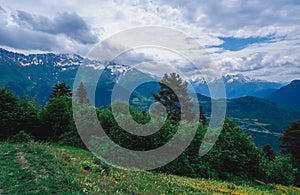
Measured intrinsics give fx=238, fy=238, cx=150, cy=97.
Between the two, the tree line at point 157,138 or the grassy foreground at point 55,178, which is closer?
the grassy foreground at point 55,178

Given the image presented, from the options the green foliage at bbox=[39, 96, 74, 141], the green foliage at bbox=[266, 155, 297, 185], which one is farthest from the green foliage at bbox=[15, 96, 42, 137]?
the green foliage at bbox=[266, 155, 297, 185]

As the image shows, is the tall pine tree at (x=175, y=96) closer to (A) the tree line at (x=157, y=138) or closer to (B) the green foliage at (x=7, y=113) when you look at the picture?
(A) the tree line at (x=157, y=138)

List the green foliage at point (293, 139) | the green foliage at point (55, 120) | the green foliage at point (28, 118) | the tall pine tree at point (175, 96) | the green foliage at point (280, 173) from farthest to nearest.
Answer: the tall pine tree at point (175, 96)
the green foliage at point (293, 139)
the green foliage at point (55, 120)
the green foliage at point (28, 118)
the green foliage at point (280, 173)

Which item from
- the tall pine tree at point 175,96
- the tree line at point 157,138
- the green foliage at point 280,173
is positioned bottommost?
the green foliage at point 280,173

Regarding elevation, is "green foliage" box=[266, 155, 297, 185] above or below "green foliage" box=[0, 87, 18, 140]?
below

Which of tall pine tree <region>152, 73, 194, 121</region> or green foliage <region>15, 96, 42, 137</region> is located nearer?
green foliage <region>15, 96, 42, 137</region>

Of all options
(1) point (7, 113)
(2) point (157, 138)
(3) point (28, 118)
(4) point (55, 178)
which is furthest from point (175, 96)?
(4) point (55, 178)

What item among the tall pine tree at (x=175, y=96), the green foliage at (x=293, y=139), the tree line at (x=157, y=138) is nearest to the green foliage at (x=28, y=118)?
the tree line at (x=157, y=138)

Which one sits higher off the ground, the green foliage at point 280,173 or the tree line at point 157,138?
the tree line at point 157,138

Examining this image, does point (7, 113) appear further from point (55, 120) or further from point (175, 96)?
point (175, 96)

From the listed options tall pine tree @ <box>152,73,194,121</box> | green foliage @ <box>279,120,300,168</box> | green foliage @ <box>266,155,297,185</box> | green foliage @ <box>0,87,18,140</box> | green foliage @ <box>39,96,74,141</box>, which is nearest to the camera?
green foliage @ <box>266,155,297,185</box>

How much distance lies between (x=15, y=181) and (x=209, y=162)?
2548 centimetres

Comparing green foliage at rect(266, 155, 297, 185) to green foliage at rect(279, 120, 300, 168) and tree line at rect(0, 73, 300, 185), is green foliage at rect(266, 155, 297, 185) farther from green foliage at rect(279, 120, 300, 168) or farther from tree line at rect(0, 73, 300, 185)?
green foliage at rect(279, 120, 300, 168)

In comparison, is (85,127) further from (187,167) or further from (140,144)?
(187,167)
